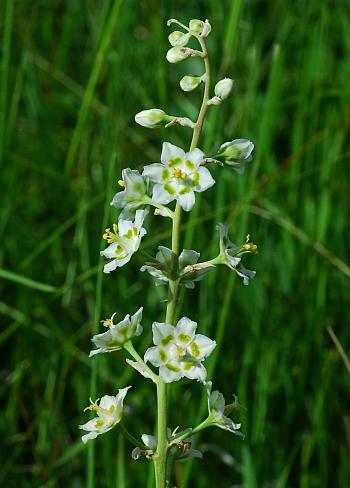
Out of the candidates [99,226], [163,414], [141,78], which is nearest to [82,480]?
[99,226]

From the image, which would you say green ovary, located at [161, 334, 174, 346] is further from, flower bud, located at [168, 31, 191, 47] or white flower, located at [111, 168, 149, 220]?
flower bud, located at [168, 31, 191, 47]

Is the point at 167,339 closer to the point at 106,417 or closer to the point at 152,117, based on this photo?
the point at 106,417

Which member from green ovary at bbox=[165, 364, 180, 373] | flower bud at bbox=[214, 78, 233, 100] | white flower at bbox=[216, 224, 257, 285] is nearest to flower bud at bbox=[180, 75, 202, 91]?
flower bud at bbox=[214, 78, 233, 100]

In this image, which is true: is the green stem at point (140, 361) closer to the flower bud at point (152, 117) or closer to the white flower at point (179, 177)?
the white flower at point (179, 177)

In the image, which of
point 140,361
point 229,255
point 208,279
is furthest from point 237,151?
point 208,279

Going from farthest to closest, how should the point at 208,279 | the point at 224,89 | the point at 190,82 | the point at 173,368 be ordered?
the point at 208,279 → the point at 190,82 → the point at 224,89 → the point at 173,368

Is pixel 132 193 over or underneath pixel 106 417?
over

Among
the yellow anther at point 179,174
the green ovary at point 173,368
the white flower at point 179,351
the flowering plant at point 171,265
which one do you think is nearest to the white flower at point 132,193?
the flowering plant at point 171,265
